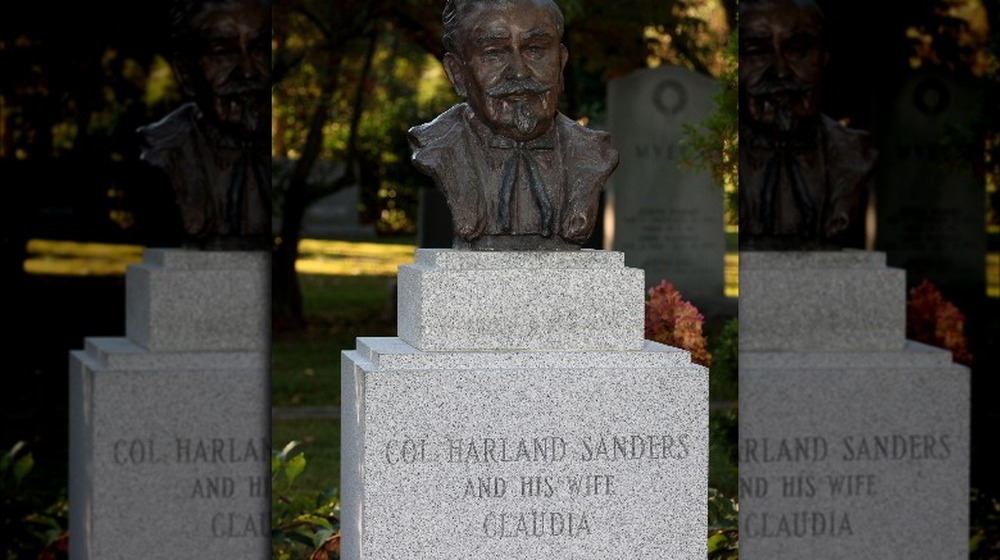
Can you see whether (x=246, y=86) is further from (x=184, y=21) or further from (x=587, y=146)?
(x=587, y=146)

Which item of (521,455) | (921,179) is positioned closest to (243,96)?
(521,455)

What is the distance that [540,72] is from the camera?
A: 16.4 feet

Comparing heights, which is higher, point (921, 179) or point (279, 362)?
point (921, 179)

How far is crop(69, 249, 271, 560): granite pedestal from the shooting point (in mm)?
6121

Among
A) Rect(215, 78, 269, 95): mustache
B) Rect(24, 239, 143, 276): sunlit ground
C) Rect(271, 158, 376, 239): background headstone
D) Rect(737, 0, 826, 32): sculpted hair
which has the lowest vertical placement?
Rect(24, 239, 143, 276): sunlit ground

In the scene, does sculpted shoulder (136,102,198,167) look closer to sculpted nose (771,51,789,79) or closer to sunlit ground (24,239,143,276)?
sunlit ground (24,239,143,276)

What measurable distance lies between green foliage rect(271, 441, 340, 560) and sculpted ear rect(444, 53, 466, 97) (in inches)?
76.1

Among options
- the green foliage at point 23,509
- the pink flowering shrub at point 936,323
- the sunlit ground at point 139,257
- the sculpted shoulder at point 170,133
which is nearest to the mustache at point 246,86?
the sculpted shoulder at point 170,133

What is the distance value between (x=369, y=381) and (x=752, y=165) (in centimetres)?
257

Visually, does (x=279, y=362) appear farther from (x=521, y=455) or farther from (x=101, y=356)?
(x=521, y=455)

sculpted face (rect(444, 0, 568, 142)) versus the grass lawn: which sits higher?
sculpted face (rect(444, 0, 568, 142))

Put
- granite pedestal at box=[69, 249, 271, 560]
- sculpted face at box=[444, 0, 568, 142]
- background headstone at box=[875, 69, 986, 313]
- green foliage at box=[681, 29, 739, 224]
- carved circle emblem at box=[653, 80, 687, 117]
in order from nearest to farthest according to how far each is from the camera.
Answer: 1. sculpted face at box=[444, 0, 568, 142]
2. granite pedestal at box=[69, 249, 271, 560]
3. green foliage at box=[681, 29, 739, 224]
4. background headstone at box=[875, 69, 986, 313]
5. carved circle emblem at box=[653, 80, 687, 117]

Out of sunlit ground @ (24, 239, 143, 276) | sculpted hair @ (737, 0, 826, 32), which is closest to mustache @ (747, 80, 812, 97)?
sculpted hair @ (737, 0, 826, 32)

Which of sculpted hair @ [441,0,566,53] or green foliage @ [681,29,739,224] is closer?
sculpted hair @ [441,0,566,53]
